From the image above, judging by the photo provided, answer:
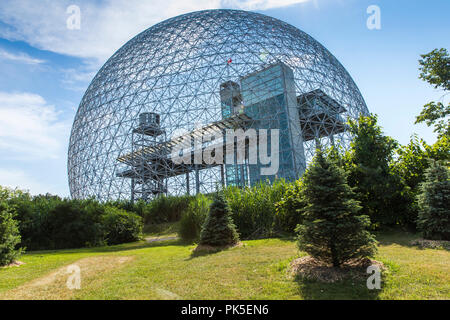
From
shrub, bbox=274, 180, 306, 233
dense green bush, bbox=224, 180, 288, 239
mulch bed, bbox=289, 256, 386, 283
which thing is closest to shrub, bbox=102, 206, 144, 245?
dense green bush, bbox=224, 180, 288, 239

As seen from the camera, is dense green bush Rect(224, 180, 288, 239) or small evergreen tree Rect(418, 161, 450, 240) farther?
dense green bush Rect(224, 180, 288, 239)

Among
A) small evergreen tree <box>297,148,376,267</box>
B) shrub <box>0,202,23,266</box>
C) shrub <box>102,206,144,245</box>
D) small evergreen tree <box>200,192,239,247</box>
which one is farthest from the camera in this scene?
shrub <box>102,206,144,245</box>

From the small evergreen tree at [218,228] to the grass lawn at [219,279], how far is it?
0.88 metres

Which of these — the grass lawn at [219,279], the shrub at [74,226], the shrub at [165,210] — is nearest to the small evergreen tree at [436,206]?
the grass lawn at [219,279]

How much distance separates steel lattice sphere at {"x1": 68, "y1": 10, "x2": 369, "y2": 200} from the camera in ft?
72.0

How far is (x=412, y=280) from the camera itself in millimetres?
3574

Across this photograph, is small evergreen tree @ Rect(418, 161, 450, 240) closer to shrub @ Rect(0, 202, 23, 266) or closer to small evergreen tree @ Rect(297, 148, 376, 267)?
small evergreen tree @ Rect(297, 148, 376, 267)

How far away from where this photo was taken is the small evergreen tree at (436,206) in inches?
268

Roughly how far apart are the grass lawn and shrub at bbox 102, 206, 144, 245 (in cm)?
522

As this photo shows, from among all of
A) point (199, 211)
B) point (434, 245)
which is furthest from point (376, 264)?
point (199, 211)

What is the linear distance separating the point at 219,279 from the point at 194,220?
5.21m

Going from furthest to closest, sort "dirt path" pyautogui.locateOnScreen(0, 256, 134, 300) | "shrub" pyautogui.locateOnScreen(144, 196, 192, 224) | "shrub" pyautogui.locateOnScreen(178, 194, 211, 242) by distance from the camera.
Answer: "shrub" pyautogui.locateOnScreen(144, 196, 192, 224)
"shrub" pyautogui.locateOnScreen(178, 194, 211, 242)
"dirt path" pyautogui.locateOnScreen(0, 256, 134, 300)
